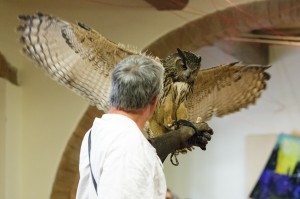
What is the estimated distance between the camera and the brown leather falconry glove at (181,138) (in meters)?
1.03

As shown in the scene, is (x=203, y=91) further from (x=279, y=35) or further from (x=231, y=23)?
(x=279, y=35)

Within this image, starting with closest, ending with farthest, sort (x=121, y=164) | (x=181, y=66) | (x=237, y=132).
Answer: (x=121, y=164), (x=181, y=66), (x=237, y=132)

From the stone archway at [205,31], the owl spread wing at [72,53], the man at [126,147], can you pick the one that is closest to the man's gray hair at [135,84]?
the man at [126,147]

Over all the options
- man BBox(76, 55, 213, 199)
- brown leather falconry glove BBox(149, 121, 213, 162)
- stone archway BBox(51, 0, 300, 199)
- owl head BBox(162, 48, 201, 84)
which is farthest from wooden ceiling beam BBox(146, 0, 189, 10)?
man BBox(76, 55, 213, 199)

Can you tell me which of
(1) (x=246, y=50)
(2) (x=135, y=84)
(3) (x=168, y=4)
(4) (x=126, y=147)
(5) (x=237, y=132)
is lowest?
(5) (x=237, y=132)

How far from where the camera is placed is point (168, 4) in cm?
239

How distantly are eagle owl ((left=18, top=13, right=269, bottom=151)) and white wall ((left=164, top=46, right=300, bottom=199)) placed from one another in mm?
1171

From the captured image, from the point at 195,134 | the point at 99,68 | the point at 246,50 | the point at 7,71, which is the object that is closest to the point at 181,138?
the point at 195,134

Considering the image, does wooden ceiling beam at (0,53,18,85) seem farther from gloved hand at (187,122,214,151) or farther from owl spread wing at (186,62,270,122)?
gloved hand at (187,122,214,151)

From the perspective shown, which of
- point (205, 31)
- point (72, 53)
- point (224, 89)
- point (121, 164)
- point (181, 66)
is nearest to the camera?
point (121, 164)

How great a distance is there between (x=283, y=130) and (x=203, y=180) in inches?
21.7

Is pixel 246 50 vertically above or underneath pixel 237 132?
above

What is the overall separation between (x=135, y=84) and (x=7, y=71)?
1.90 meters

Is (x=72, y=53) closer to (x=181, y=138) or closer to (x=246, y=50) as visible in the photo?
(x=181, y=138)
